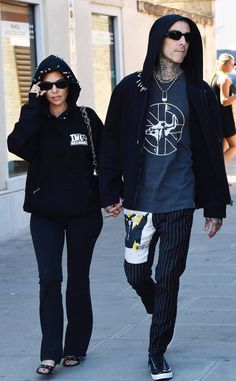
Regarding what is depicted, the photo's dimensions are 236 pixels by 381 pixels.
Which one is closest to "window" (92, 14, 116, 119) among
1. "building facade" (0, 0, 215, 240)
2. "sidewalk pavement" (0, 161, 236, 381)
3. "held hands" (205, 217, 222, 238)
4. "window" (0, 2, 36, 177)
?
"building facade" (0, 0, 215, 240)

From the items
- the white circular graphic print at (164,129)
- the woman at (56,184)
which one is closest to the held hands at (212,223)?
the white circular graphic print at (164,129)

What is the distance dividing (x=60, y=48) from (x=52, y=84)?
21.5 ft

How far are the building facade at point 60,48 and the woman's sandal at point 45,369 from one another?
16.3ft

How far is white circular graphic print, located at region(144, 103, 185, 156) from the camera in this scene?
5.61m

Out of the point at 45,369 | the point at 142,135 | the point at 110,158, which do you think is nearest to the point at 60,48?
the point at 110,158

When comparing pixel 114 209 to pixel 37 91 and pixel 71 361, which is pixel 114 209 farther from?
pixel 71 361

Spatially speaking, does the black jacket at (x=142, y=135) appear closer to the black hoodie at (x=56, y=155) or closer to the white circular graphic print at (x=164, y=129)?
the white circular graphic print at (x=164, y=129)

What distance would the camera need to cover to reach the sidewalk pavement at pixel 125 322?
19.5 feet

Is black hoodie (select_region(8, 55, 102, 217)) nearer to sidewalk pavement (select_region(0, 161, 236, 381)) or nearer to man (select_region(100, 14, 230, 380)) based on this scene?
man (select_region(100, 14, 230, 380))

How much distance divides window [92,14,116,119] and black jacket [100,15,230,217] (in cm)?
→ 794

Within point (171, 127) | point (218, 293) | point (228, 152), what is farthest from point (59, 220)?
point (228, 152)

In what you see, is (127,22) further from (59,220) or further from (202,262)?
(59,220)

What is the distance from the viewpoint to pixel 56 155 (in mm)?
5898

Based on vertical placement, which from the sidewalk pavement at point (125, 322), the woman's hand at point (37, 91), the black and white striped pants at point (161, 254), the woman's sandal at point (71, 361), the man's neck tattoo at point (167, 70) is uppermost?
the man's neck tattoo at point (167, 70)
